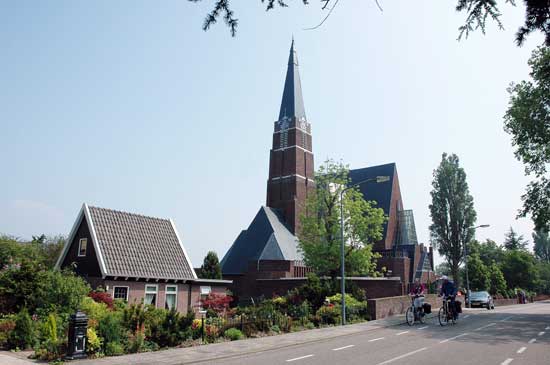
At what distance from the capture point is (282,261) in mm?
45312

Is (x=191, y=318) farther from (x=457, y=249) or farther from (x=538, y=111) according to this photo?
(x=457, y=249)

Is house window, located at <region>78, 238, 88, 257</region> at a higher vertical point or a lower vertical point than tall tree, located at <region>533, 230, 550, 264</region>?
lower

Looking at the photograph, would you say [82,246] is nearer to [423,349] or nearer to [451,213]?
[423,349]

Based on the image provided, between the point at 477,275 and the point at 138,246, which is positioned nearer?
the point at 138,246

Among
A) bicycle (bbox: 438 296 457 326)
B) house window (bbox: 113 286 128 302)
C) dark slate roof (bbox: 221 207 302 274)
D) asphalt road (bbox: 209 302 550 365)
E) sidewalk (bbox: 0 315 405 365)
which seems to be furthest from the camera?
dark slate roof (bbox: 221 207 302 274)

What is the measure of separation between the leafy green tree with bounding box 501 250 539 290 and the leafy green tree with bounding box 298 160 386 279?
47.6 m

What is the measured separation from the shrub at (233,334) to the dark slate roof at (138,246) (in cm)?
947

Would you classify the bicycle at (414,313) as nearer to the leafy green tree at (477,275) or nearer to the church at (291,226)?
the church at (291,226)

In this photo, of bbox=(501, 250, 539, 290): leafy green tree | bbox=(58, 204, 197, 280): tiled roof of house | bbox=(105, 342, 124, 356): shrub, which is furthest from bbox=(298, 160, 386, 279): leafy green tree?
bbox=(501, 250, 539, 290): leafy green tree

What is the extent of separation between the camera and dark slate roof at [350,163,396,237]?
58.3m

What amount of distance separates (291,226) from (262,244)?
629 cm

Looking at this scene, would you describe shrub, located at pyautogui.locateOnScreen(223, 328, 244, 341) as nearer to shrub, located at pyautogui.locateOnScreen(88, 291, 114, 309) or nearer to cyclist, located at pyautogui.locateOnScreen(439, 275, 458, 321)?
shrub, located at pyautogui.locateOnScreen(88, 291, 114, 309)

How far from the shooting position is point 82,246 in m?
25.4

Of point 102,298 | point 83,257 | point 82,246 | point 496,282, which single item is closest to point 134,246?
point 83,257
